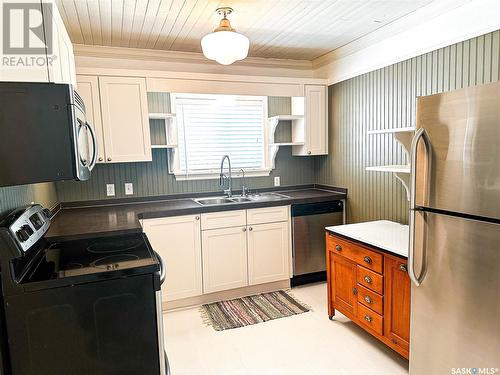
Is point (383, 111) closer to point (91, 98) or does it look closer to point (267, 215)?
point (267, 215)

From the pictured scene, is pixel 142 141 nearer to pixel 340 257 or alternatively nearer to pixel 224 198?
pixel 224 198

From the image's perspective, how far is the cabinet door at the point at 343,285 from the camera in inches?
100

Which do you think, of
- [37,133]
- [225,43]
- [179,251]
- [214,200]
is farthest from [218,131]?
[37,133]

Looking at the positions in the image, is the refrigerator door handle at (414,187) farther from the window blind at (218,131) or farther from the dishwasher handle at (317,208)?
the window blind at (218,131)

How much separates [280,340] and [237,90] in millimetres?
2325

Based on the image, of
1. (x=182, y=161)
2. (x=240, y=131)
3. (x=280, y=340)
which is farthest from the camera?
(x=240, y=131)

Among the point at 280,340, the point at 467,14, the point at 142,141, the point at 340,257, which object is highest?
the point at 467,14

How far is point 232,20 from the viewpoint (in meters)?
2.69

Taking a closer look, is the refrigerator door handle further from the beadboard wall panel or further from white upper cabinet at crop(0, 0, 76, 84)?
white upper cabinet at crop(0, 0, 76, 84)

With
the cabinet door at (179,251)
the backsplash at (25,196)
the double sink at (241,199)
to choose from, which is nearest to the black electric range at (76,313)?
the backsplash at (25,196)

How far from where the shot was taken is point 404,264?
2.05m

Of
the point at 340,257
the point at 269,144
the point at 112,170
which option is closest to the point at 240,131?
the point at 269,144
